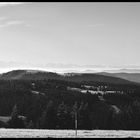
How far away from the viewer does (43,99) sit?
601ft

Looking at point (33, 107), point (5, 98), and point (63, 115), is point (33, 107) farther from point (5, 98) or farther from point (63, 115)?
point (63, 115)

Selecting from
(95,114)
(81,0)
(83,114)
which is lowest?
(95,114)

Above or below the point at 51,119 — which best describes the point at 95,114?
below

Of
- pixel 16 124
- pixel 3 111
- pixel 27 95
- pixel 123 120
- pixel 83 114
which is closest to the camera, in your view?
pixel 16 124

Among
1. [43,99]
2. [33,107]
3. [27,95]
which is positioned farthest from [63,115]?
[27,95]

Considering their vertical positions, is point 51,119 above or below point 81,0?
below

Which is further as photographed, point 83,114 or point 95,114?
point 95,114

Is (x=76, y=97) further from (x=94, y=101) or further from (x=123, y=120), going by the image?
(x=123, y=120)

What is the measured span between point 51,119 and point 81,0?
62.5 m

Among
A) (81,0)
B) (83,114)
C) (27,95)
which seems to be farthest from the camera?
(27,95)

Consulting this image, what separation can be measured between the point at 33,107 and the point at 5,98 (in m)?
33.6

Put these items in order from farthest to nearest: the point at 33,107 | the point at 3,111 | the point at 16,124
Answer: the point at 3,111, the point at 33,107, the point at 16,124

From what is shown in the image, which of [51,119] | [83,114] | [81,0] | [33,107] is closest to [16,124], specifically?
[51,119]

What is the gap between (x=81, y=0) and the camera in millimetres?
12836
